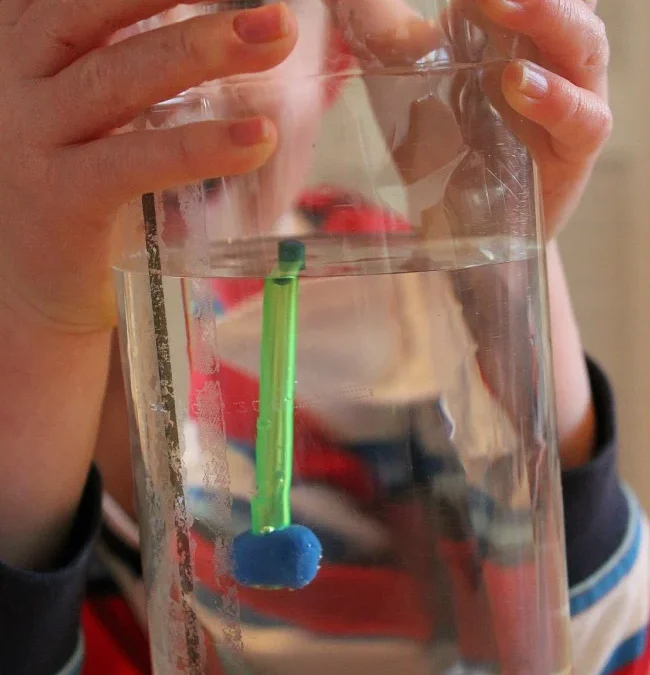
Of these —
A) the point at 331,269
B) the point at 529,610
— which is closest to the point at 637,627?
the point at 529,610

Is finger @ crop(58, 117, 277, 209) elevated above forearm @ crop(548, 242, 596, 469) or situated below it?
above

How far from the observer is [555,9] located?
30 cm

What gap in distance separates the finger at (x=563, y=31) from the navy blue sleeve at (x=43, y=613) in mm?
317

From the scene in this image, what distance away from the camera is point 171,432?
0.30m

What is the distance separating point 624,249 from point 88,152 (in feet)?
2.30

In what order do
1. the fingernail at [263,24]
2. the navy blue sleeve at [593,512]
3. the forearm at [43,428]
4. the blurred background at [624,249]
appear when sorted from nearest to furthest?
1. the fingernail at [263,24]
2. the forearm at [43,428]
3. the navy blue sleeve at [593,512]
4. the blurred background at [624,249]

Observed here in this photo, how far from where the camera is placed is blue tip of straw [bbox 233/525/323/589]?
28cm

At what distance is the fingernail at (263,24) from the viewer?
0.81 ft

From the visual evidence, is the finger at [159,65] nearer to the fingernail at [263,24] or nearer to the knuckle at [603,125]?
the fingernail at [263,24]

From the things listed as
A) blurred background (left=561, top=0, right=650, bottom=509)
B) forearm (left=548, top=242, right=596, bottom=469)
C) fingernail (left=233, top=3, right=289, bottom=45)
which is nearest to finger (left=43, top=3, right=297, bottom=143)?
fingernail (left=233, top=3, right=289, bottom=45)

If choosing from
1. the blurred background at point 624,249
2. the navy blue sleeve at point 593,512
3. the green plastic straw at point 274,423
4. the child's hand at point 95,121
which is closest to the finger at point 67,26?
the child's hand at point 95,121

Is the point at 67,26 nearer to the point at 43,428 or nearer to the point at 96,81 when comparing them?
the point at 96,81

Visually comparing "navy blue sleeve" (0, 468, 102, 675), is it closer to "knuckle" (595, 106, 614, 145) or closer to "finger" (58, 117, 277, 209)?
"finger" (58, 117, 277, 209)

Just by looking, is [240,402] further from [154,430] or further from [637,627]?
[637,627]
